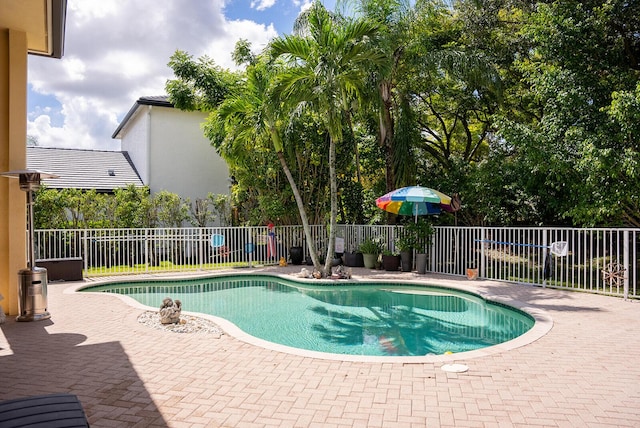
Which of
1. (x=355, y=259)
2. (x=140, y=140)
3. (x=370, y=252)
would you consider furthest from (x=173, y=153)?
(x=370, y=252)

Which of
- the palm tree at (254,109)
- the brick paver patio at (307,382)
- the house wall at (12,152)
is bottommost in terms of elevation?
the brick paver patio at (307,382)

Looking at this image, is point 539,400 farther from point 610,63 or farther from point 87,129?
point 87,129

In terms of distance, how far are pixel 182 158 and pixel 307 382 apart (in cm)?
1539

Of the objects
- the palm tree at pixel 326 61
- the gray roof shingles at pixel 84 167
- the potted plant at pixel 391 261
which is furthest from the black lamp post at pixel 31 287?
the gray roof shingles at pixel 84 167

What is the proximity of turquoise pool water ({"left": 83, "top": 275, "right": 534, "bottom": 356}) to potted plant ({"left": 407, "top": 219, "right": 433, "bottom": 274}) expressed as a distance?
1.69m

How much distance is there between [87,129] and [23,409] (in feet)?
113

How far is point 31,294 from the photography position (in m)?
6.88

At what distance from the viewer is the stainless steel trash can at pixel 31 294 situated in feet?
22.4

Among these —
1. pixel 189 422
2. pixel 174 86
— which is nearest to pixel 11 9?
pixel 189 422

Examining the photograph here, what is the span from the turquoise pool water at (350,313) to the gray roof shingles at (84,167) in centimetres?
687

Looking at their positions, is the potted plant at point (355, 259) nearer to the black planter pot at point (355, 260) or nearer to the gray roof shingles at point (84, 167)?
the black planter pot at point (355, 260)

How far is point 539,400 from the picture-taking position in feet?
12.5

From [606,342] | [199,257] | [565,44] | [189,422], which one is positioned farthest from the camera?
[199,257]

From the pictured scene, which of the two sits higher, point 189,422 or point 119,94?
point 119,94
